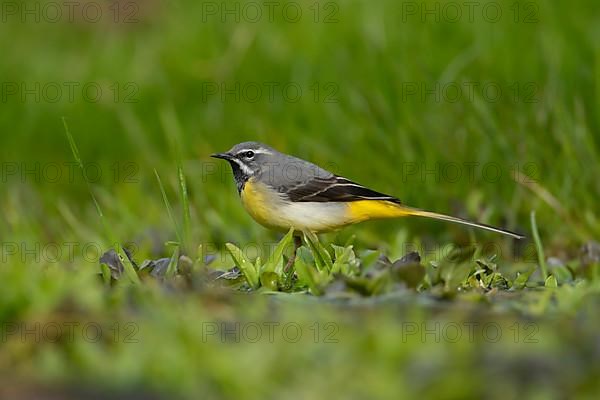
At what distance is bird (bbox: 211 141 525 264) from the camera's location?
551 centimetres

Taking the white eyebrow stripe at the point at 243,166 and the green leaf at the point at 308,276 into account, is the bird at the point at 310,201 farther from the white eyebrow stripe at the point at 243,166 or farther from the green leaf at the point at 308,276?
the green leaf at the point at 308,276

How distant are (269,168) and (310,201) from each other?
37 centimetres

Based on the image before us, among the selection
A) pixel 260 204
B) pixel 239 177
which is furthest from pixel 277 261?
pixel 239 177

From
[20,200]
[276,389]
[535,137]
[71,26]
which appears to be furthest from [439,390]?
[71,26]

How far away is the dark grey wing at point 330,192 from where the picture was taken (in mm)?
5605

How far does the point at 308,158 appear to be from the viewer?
283 inches

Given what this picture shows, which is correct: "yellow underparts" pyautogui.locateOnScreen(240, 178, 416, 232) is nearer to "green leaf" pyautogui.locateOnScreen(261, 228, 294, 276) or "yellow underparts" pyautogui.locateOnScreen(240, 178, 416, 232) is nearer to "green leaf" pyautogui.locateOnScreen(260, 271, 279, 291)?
"green leaf" pyautogui.locateOnScreen(261, 228, 294, 276)

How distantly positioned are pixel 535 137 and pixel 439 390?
4.26 m

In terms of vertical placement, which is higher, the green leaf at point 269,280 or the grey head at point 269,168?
the green leaf at point 269,280

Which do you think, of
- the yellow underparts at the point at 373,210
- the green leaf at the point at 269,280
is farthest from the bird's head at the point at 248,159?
the green leaf at the point at 269,280

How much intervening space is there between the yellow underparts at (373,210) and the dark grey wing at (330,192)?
0.04 metres

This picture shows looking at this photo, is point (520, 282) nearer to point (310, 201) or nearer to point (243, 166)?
point (310, 201)

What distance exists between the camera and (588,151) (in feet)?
20.8

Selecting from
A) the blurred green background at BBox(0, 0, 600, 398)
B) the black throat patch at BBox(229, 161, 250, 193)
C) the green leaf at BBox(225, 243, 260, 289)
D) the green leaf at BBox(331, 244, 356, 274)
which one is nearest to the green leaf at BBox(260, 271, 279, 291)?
the green leaf at BBox(225, 243, 260, 289)
